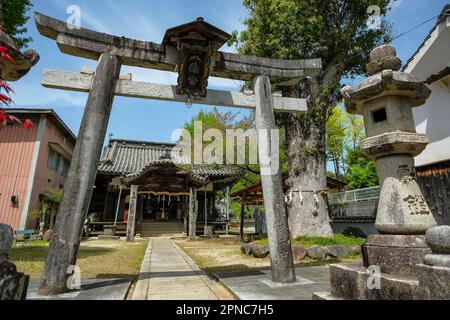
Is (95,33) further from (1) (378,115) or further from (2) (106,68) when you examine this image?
(1) (378,115)

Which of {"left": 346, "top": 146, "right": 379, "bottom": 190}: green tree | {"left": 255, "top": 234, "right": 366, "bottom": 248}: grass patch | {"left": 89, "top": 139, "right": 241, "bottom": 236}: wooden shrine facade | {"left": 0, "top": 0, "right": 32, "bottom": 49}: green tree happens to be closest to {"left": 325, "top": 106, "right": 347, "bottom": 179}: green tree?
Answer: {"left": 346, "top": 146, "right": 379, "bottom": 190}: green tree

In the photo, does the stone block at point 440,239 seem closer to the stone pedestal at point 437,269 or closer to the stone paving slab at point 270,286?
the stone pedestal at point 437,269

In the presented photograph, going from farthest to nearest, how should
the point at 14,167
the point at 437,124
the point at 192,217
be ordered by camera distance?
the point at 192,217 < the point at 14,167 < the point at 437,124

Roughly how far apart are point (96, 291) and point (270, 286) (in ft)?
9.87

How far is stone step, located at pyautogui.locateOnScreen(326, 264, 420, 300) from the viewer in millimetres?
2727

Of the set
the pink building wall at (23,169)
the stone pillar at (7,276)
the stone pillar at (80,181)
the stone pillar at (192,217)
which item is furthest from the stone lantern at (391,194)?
the pink building wall at (23,169)

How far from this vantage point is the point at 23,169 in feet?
53.4

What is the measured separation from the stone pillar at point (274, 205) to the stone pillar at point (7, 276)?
3.98 metres

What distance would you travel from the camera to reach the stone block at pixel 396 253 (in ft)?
10.3

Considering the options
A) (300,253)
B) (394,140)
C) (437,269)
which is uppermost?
(394,140)

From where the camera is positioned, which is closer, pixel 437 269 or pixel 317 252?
pixel 437 269

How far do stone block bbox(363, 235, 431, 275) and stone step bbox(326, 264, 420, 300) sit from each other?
0.68ft

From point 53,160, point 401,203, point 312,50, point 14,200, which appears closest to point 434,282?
point 401,203

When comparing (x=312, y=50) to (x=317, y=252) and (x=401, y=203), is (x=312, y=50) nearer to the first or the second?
(x=317, y=252)
